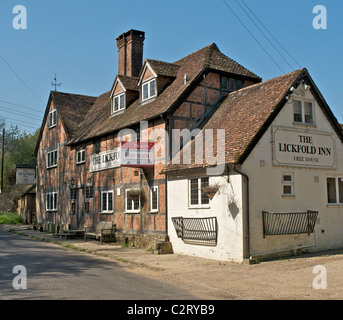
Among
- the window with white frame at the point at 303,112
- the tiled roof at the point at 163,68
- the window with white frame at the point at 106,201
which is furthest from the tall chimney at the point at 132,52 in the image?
the window with white frame at the point at 303,112

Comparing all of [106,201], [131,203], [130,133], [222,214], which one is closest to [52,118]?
[106,201]

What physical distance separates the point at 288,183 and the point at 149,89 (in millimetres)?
9966

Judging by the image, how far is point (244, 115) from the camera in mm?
16859

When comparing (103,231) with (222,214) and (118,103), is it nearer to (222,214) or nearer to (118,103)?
(118,103)

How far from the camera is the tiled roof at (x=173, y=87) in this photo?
19.5 meters

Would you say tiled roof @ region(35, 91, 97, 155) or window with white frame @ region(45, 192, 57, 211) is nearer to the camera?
tiled roof @ region(35, 91, 97, 155)

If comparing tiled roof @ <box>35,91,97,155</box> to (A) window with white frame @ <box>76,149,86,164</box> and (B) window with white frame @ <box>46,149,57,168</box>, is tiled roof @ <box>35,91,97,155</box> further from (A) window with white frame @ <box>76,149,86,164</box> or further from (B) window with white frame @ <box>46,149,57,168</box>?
(B) window with white frame @ <box>46,149,57,168</box>

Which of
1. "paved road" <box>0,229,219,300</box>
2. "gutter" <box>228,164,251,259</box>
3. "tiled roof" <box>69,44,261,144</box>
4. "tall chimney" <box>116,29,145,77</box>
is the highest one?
"tall chimney" <box>116,29,145,77</box>

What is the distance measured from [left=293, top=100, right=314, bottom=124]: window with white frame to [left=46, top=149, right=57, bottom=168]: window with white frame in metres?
20.3

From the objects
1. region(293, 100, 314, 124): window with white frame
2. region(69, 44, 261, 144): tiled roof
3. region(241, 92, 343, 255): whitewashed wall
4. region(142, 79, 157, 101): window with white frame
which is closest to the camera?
region(241, 92, 343, 255): whitewashed wall

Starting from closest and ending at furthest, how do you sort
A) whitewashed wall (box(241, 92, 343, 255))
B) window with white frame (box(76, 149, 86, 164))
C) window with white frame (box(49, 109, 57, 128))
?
whitewashed wall (box(241, 92, 343, 255))
window with white frame (box(76, 149, 86, 164))
window with white frame (box(49, 109, 57, 128))

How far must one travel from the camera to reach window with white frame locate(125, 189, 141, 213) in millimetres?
20422

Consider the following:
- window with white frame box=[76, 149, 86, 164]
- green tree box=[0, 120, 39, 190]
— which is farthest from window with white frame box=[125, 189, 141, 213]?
green tree box=[0, 120, 39, 190]
